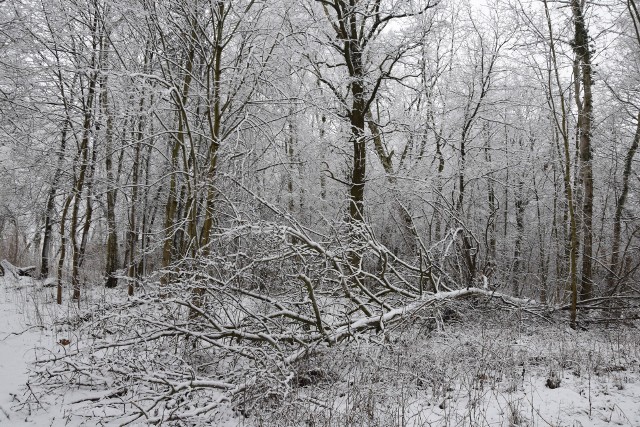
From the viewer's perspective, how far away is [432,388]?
408 cm

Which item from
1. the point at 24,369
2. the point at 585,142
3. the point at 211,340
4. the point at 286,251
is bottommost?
the point at 24,369

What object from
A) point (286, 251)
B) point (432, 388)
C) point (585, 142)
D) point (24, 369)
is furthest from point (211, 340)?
point (585, 142)

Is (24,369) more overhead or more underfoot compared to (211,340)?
more underfoot

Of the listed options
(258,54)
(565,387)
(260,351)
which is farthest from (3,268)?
(565,387)

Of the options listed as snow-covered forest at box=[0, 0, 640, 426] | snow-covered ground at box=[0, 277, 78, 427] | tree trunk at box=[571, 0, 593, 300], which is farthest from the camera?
tree trunk at box=[571, 0, 593, 300]

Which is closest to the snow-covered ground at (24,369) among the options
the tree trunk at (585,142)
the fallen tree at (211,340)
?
the fallen tree at (211,340)

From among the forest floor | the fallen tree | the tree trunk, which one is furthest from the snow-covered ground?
the tree trunk

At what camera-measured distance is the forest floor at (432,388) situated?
341 cm

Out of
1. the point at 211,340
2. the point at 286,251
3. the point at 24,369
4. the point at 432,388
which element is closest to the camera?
the point at 432,388

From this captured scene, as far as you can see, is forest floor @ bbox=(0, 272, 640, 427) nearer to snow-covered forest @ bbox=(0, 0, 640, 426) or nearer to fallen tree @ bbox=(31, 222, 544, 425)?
snow-covered forest @ bbox=(0, 0, 640, 426)

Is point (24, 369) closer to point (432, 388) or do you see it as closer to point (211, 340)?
point (211, 340)

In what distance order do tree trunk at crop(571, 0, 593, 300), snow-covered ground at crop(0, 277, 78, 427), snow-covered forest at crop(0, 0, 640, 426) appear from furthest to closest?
1. tree trunk at crop(571, 0, 593, 300)
2. snow-covered forest at crop(0, 0, 640, 426)
3. snow-covered ground at crop(0, 277, 78, 427)

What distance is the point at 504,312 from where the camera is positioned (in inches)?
284

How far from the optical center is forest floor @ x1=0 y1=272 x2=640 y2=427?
3.41m
